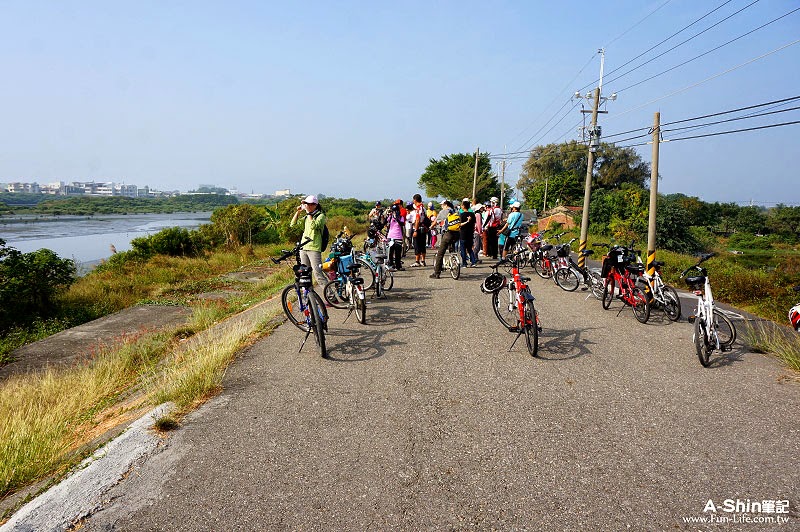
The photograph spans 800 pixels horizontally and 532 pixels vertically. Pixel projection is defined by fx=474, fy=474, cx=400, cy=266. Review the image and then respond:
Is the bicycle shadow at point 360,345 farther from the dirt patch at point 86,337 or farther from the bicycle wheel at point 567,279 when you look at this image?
the dirt patch at point 86,337

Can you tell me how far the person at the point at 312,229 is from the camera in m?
7.48

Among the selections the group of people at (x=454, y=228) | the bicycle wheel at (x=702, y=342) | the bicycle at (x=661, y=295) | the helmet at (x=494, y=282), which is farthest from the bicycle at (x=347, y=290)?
the bicycle at (x=661, y=295)

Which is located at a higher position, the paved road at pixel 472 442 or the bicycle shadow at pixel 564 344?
the bicycle shadow at pixel 564 344

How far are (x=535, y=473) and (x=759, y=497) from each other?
4.74ft

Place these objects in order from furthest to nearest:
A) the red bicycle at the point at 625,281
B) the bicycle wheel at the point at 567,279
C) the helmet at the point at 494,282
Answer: the bicycle wheel at the point at 567,279
the red bicycle at the point at 625,281
the helmet at the point at 494,282

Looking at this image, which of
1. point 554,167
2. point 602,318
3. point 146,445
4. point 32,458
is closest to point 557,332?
point 602,318

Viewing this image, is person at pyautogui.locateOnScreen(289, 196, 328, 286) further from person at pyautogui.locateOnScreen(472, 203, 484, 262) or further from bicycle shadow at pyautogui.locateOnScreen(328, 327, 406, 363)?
person at pyautogui.locateOnScreen(472, 203, 484, 262)

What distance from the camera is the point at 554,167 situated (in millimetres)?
73812

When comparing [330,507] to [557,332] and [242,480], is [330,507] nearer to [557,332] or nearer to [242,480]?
[242,480]

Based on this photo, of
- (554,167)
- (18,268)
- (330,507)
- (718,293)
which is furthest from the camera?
(554,167)

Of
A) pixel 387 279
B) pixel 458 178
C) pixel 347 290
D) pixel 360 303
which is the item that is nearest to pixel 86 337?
pixel 347 290

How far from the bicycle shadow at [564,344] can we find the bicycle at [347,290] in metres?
2.77

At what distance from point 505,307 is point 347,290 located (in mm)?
2620

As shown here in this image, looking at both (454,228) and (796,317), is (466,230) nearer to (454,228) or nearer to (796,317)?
(454,228)
